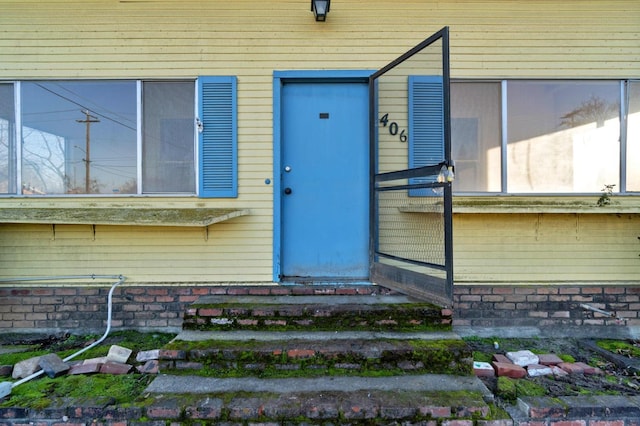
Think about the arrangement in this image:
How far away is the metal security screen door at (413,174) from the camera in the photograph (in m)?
2.65

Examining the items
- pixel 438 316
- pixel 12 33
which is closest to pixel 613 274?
pixel 438 316

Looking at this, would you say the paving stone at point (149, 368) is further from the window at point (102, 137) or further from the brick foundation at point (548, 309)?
the brick foundation at point (548, 309)

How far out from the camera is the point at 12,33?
3.31 m

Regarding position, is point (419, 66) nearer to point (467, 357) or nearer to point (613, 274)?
point (467, 357)

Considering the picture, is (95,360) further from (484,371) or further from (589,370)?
(589,370)

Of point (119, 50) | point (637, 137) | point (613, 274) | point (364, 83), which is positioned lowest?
point (613, 274)

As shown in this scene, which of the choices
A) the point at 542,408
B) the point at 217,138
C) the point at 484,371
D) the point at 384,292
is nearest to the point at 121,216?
the point at 217,138

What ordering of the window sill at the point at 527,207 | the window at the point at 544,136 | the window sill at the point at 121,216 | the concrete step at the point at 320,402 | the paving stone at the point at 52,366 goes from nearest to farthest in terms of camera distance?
the concrete step at the point at 320,402 < the paving stone at the point at 52,366 < the window sill at the point at 121,216 < the window sill at the point at 527,207 < the window at the point at 544,136

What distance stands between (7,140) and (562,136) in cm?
550

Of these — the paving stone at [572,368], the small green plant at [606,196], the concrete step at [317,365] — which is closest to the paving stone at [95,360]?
the concrete step at [317,365]

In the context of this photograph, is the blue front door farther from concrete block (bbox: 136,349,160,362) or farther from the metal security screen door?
concrete block (bbox: 136,349,160,362)

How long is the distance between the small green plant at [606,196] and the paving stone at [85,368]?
462 centimetres

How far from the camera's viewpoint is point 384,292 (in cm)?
328

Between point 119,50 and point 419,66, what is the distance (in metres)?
2.86
